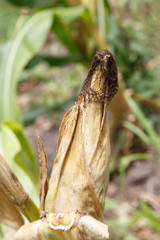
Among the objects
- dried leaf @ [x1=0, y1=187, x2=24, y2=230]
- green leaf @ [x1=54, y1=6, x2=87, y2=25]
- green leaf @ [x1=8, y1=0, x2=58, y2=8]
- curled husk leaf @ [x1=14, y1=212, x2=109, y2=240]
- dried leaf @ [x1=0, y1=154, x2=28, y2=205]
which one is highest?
green leaf @ [x1=8, y1=0, x2=58, y2=8]

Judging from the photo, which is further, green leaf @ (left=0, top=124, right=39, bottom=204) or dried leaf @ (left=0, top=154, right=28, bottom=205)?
green leaf @ (left=0, top=124, right=39, bottom=204)

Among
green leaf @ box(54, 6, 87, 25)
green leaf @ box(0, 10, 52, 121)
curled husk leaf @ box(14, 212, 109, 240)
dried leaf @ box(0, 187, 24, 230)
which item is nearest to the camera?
curled husk leaf @ box(14, 212, 109, 240)

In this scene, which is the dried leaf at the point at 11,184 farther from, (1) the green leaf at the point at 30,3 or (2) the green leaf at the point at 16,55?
(1) the green leaf at the point at 30,3

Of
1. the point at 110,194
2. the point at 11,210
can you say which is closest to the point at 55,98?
the point at 110,194

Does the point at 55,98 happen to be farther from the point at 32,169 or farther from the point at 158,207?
the point at 32,169

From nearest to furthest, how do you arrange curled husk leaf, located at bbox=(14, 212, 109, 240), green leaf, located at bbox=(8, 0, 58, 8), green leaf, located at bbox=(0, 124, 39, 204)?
curled husk leaf, located at bbox=(14, 212, 109, 240) < green leaf, located at bbox=(0, 124, 39, 204) < green leaf, located at bbox=(8, 0, 58, 8)

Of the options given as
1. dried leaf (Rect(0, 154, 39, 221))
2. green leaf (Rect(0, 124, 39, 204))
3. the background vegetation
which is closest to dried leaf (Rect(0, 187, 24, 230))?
dried leaf (Rect(0, 154, 39, 221))

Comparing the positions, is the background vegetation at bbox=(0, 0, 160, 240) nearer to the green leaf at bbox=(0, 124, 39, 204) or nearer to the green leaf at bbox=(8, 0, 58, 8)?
the green leaf at bbox=(8, 0, 58, 8)

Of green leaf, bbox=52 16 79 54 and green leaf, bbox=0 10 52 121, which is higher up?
green leaf, bbox=52 16 79 54
